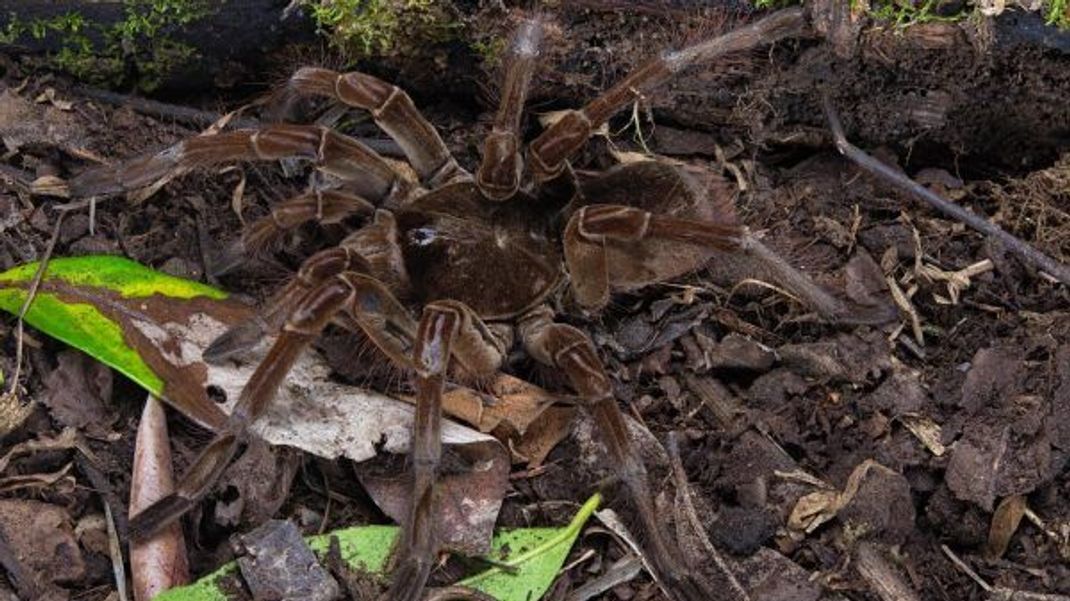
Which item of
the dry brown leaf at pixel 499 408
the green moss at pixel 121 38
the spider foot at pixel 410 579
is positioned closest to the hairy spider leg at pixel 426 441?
the spider foot at pixel 410 579

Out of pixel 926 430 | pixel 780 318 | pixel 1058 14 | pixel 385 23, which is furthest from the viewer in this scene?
pixel 385 23

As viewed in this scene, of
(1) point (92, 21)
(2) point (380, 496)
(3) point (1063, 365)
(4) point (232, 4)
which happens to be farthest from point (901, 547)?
(1) point (92, 21)

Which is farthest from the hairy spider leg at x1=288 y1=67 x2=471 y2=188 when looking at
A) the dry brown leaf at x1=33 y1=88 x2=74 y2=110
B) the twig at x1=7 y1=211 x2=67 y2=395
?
the twig at x1=7 y1=211 x2=67 y2=395

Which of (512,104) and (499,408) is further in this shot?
(512,104)

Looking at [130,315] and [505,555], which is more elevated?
[130,315]

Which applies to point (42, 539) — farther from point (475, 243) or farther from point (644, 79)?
point (644, 79)

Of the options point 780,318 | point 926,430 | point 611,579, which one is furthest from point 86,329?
point 926,430

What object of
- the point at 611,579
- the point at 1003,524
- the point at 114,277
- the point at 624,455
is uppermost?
the point at 114,277
